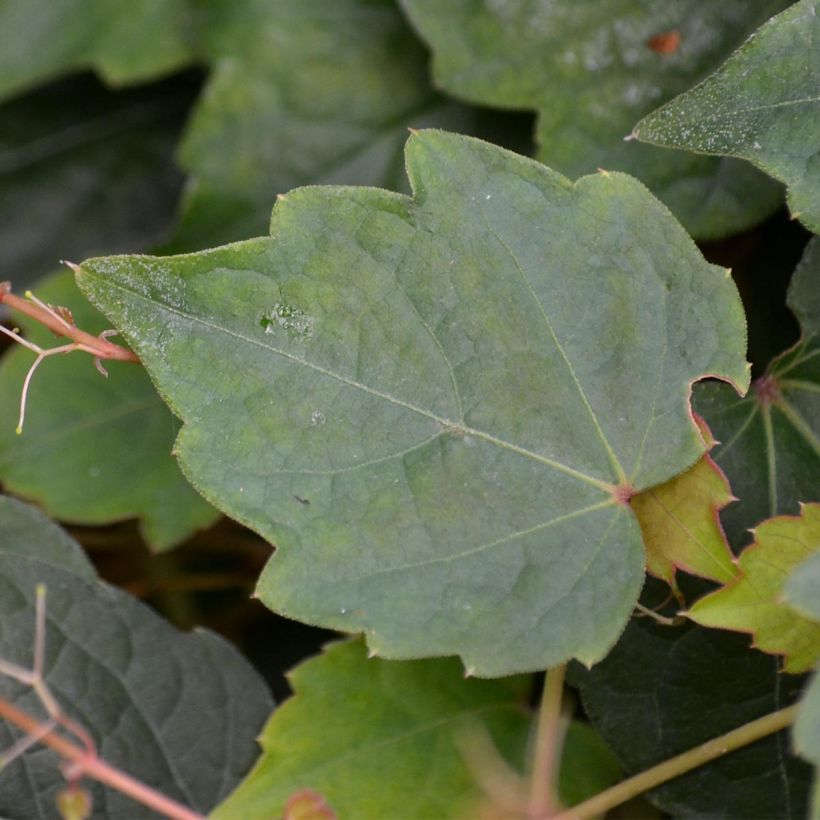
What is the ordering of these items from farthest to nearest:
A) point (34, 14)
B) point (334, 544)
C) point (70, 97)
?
point (70, 97)
point (34, 14)
point (334, 544)

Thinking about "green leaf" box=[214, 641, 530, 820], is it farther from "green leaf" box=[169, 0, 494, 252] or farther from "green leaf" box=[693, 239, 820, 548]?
"green leaf" box=[169, 0, 494, 252]

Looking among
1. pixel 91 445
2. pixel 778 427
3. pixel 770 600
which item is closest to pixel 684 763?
pixel 770 600

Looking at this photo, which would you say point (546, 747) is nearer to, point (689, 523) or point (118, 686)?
point (689, 523)

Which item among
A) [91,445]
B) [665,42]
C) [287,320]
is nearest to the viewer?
[287,320]

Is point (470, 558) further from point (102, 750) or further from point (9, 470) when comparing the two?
point (9, 470)

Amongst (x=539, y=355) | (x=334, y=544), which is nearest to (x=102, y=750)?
(x=334, y=544)

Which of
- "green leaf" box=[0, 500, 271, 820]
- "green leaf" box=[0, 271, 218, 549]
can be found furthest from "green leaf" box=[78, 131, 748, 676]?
"green leaf" box=[0, 271, 218, 549]
